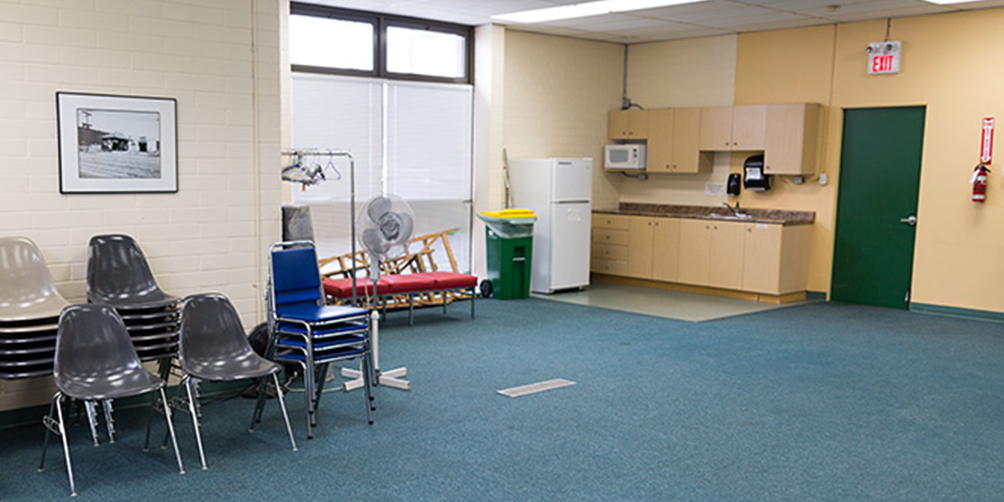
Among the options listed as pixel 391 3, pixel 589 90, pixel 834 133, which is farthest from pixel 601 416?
pixel 589 90

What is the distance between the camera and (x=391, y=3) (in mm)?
8297

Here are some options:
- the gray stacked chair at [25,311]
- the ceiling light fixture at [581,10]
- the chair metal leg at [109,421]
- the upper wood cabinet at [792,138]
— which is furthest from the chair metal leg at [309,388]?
the upper wood cabinet at [792,138]

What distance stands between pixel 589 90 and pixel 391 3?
3260 millimetres

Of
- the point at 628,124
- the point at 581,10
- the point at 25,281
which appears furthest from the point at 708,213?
the point at 25,281

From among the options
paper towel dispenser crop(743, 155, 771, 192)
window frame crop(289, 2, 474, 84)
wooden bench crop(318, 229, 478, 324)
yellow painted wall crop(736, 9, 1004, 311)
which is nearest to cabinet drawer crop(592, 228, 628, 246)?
paper towel dispenser crop(743, 155, 771, 192)

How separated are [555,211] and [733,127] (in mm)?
2247

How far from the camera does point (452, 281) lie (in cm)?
816

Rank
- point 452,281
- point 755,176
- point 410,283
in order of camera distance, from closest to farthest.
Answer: point 410,283 → point 452,281 → point 755,176

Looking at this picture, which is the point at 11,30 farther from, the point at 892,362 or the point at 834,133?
the point at 834,133

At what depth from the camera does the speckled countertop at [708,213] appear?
9.38 m

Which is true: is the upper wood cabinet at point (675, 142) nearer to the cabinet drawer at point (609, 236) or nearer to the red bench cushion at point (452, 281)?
the cabinet drawer at point (609, 236)

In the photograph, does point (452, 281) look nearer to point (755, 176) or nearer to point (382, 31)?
point (382, 31)

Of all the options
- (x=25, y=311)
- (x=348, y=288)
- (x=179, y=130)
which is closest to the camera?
(x=25, y=311)

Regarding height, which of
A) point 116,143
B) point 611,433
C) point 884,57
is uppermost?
point 884,57
